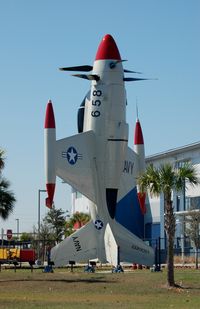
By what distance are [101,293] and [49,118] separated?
742 inches

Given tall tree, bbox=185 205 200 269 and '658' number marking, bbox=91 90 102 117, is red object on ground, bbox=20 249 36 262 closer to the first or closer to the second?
tall tree, bbox=185 205 200 269

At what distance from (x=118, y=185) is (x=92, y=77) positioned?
23.8ft

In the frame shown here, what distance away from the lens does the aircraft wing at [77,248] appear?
44.3 m

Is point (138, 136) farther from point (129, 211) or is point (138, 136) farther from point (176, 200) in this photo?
point (129, 211)

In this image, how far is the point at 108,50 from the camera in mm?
46094

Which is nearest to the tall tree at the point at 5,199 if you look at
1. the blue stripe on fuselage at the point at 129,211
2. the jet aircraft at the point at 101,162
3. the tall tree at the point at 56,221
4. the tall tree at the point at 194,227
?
the jet aircraft at the point at 101,162

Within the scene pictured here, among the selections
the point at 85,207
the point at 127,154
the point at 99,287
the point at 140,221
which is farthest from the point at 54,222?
the point at 99,287

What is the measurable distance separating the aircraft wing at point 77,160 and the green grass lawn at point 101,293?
11.3m

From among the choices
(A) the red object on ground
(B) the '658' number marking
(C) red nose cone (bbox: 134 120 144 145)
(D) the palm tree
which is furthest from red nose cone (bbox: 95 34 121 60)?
(D) the palm tree

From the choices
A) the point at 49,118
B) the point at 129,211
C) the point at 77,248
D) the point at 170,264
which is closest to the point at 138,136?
the point at 49,118

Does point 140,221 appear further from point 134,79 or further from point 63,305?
point 63,305

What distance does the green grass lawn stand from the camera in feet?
71.7

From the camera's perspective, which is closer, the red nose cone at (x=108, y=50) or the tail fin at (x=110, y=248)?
the tail fin at (x=110, y=248)

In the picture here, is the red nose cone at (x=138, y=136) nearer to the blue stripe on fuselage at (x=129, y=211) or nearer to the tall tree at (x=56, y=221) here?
the blue stripe on fuselage at (x=129, y=211)
